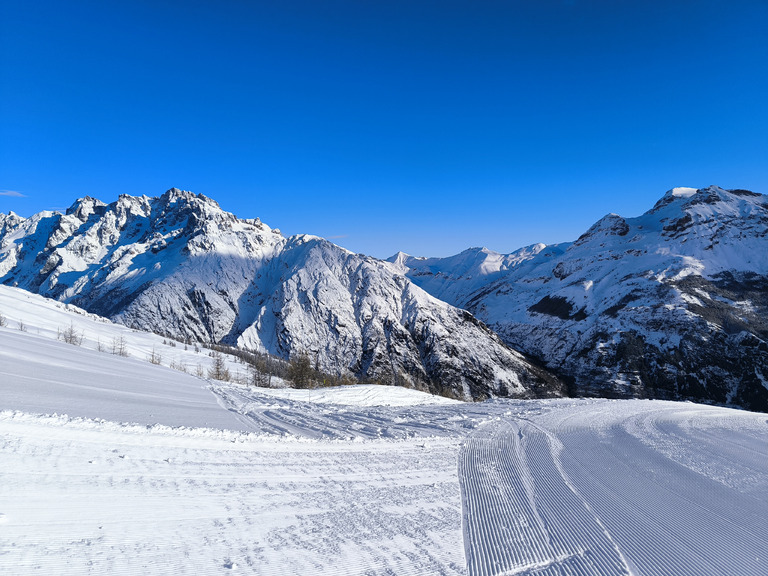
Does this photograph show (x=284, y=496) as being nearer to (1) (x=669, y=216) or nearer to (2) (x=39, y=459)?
(2) (x=39, y=459)

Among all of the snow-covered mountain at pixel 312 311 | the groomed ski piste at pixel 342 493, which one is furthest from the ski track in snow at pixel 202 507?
the snow-covered mountain at pixel 312 311

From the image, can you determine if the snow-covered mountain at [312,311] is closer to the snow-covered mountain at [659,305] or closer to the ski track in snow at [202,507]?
the snow-covered mountain at [659,305]

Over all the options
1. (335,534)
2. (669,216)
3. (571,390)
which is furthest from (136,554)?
(669,216)

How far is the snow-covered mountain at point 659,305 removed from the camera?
Result: 3108 inches

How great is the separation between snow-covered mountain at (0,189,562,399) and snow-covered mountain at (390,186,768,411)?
1687 cm

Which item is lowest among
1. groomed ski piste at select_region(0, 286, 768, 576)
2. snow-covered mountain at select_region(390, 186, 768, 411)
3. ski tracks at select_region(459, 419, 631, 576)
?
ski tracks at select_region(459, 419, 631, 576)

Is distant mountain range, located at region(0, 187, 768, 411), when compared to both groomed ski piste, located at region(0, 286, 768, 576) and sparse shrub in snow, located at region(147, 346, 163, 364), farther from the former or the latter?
groomed ski piste, located at region(0, 286, 768, 576)

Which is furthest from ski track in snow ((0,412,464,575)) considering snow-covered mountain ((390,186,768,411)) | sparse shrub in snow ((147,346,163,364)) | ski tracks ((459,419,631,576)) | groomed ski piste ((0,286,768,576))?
snow-covered mountain ((390,186,768,411))

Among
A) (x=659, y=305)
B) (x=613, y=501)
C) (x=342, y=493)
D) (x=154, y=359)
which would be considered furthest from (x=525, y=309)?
(x=342, y=493)

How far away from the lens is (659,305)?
309ft

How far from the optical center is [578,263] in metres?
134

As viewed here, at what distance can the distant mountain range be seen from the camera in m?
82.3

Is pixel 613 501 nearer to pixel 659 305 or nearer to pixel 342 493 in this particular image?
pixel 342 493

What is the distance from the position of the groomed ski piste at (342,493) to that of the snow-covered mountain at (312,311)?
2754 inches
